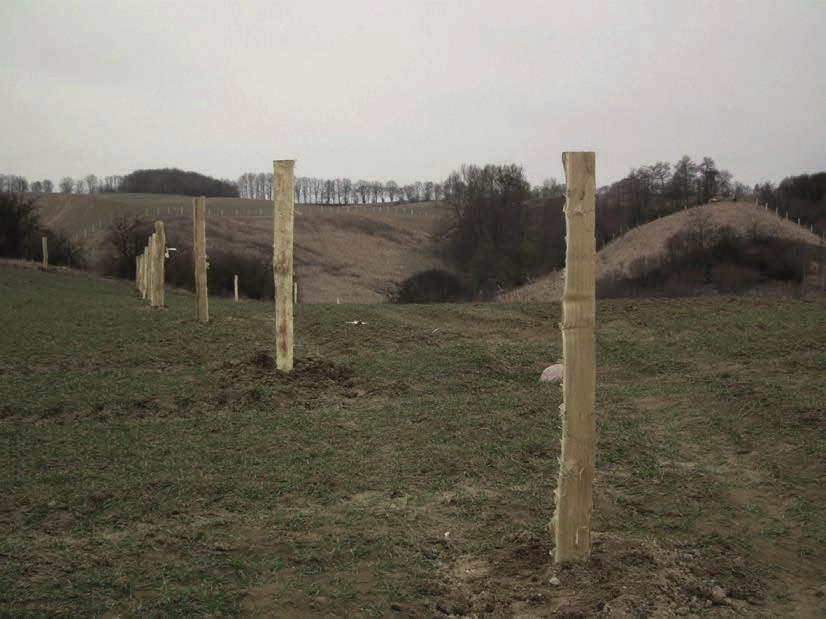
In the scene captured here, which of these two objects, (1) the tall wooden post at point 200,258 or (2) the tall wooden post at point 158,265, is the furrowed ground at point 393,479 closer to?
(1) the tall wooden post at point 200,258

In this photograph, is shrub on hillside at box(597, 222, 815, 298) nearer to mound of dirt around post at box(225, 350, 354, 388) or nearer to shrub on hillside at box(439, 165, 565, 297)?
shrub on hillside at box(439, 165, 565, 297)

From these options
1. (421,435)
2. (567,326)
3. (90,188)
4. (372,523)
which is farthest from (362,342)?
(90,188)

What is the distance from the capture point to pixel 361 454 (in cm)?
652

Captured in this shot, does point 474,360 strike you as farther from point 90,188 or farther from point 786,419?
point 90,188

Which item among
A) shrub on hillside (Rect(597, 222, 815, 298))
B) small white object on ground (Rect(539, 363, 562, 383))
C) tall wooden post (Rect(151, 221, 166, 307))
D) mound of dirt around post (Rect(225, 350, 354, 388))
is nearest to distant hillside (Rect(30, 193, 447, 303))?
shrub on hillside (Rect(597, 222, 815, 298))

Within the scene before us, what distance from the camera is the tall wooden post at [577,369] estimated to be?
159 inches

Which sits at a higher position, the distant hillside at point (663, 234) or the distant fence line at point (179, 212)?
the distant fence line at point (179, 212)

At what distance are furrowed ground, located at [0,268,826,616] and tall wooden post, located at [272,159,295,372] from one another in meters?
0.58

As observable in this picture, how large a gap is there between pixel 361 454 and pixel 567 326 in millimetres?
3035

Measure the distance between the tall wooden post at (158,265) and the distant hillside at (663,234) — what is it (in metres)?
19.8

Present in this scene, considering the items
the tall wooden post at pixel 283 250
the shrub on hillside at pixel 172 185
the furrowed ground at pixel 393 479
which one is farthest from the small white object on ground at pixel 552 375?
the shrub on hillside at pixel 172 185

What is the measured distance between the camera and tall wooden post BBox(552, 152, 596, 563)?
403cm

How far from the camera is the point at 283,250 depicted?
948cm

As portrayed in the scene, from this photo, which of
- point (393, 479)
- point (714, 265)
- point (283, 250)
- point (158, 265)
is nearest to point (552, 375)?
point (283, 250)
